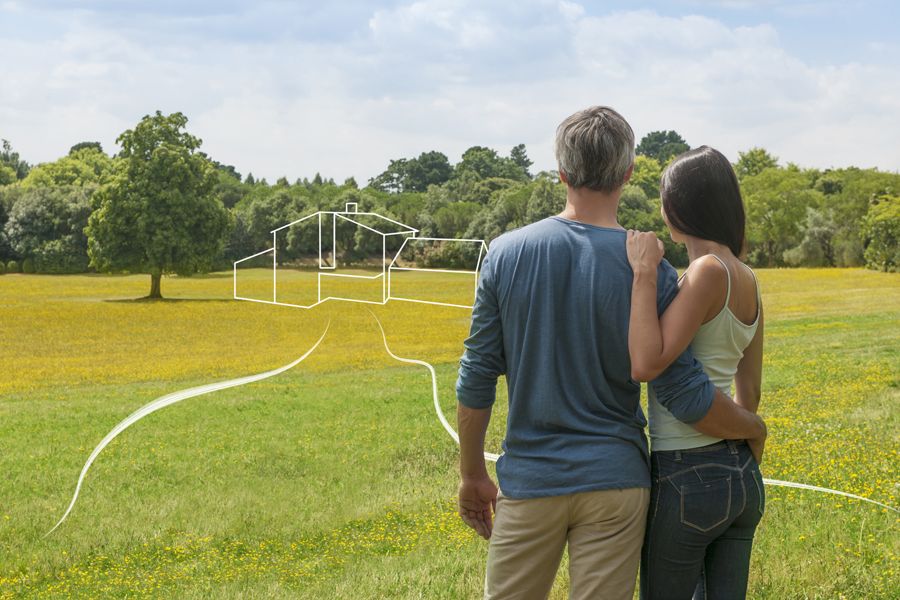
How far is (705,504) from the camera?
1.81 meters

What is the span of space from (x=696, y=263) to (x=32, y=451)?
24.5ft

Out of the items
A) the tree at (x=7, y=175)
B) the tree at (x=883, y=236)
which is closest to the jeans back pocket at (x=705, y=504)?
the tree at (x=7, y=175)

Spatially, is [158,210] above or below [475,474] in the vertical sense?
above

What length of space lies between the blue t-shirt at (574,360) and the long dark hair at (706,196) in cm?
16

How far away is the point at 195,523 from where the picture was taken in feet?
19.1

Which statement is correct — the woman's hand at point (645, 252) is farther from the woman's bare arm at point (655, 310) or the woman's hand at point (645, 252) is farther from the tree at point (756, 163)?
the tree at point (756, 163)

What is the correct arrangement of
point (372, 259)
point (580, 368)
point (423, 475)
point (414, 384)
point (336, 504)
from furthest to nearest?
point (414, 384)
point (372, 259)
point (423, 475)
point (336, 504)
point (580, 368)

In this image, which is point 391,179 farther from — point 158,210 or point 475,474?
point 475,474

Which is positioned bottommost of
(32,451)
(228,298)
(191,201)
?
(32,451)

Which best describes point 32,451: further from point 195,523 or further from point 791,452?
point 791,452

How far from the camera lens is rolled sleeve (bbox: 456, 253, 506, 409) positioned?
6.09ft

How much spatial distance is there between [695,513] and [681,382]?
0.26 m

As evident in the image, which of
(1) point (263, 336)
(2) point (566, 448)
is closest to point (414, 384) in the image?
(1) point (263, 336)

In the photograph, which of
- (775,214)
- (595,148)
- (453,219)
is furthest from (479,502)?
(775,214)
